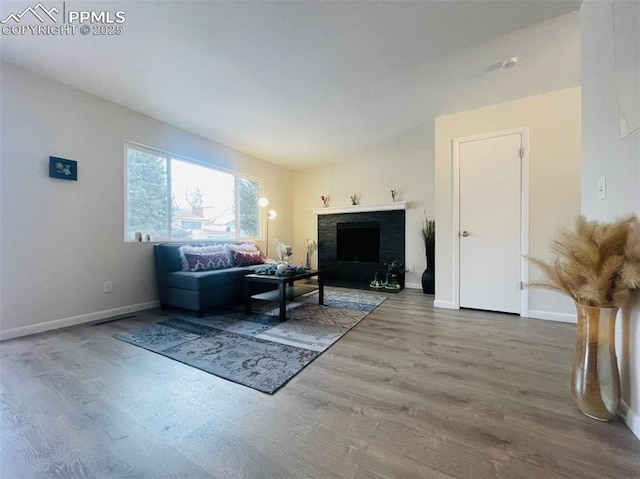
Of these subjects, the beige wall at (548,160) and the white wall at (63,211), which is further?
the beige wall at (548,160)

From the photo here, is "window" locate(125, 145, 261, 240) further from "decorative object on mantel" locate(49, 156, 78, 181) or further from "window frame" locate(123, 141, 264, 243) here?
"decorative object on mantel" locate(49, 156, 78, 181)

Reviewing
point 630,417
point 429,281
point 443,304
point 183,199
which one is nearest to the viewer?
point 630,417

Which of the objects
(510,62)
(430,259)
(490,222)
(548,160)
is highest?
(510,62)

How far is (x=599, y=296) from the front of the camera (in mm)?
1210

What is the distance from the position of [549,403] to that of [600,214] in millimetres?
1104

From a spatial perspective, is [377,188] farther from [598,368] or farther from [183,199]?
[598,368]

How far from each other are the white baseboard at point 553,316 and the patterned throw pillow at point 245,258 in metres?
3.61

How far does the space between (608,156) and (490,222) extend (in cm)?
168

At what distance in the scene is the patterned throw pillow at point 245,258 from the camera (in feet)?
12.6

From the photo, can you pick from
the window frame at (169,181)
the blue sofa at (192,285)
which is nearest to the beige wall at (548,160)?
the blue sofa at (192,285)

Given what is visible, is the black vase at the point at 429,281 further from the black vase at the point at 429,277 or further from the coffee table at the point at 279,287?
the coffee table at the point at 279,287

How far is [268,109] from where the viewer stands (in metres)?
3.09

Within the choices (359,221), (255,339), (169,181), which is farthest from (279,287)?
(359,221)

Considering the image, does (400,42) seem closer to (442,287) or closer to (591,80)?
(591,80)
